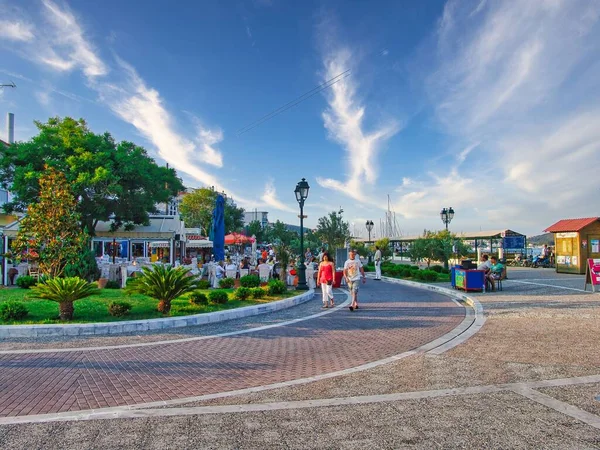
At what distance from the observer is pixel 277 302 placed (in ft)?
35.9

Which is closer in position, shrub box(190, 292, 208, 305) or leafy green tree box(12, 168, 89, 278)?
shrub box(190, 292, 208, 305)

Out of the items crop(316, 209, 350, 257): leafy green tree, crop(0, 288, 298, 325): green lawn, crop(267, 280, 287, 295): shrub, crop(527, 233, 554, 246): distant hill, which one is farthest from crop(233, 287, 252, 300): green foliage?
crop(527, 233, 554, 246): distant hill

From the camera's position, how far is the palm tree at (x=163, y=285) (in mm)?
9273

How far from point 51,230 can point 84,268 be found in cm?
244

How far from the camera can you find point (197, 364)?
569cm

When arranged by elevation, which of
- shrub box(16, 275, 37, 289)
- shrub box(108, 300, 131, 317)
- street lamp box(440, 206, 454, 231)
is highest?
street lamp box(440, 206, 454, 231)

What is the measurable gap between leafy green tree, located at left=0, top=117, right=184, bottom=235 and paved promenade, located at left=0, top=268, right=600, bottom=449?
1408cm

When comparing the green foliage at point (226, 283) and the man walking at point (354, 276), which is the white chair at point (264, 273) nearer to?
the green foliage at point (226, 283)

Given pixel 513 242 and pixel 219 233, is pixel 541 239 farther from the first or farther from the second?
pixel 219 233

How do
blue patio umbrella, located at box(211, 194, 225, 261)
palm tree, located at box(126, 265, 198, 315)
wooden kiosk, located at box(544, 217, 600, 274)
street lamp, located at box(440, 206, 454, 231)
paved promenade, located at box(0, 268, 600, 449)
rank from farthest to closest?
street lamp, located at box(440, 206, 454, 231) → wooden kiosk, located at box(544, 217, 600, 274) → blue patio umbrella, located at box(211, 194, 225, 261) → palm tree, located at box(126, 265, 198, 315) → paved promenade, located at box(0, 268, 600, 449)

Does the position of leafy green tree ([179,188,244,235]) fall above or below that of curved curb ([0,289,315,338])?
above

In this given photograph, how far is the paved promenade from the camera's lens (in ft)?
11.0

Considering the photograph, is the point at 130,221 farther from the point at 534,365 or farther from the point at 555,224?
the point at 555,224

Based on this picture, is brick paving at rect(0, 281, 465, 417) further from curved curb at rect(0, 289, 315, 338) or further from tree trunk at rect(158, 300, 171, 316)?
tree trunk at rect(158, 300, 171, 316)
